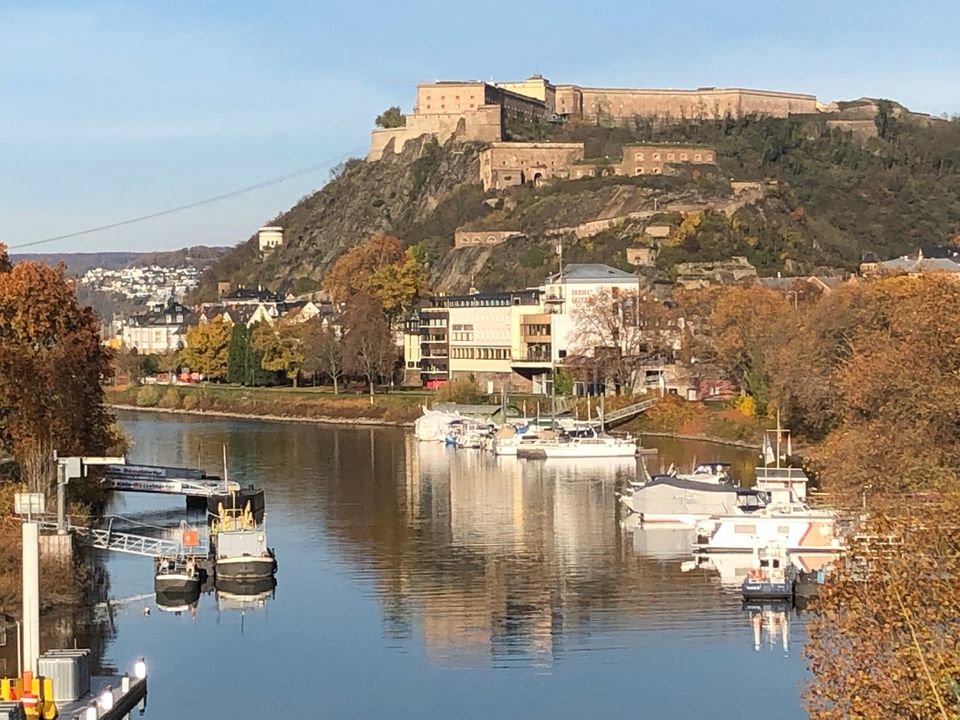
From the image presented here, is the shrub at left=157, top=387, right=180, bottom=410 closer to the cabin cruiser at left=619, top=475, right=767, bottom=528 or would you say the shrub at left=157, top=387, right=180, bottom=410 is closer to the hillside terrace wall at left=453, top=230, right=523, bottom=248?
the hillside terrace wall at left=453, top=230, right=523, bottom=248

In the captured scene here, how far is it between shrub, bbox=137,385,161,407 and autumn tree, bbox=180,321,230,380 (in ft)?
15.5

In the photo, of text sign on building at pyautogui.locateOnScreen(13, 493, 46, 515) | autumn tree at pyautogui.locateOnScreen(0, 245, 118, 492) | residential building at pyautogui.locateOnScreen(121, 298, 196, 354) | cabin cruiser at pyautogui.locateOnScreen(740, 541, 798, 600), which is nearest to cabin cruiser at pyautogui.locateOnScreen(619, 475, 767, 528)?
cabin cruiser at pyautogui.locateOnScreen(740, 541, 798, 600)

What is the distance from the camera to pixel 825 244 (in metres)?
92.1

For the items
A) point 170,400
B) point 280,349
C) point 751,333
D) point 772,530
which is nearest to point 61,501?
point 772,530

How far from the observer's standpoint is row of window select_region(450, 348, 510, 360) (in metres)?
71.8

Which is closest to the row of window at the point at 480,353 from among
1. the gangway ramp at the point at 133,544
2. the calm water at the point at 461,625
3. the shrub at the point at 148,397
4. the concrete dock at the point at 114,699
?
the shrub at the point at 148,397

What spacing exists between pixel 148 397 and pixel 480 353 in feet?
51.5

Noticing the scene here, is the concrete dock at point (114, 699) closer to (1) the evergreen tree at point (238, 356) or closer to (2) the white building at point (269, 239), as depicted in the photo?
(1) the evergreen tree at point (238, 356)

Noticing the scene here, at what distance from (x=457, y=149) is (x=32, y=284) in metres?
82.0

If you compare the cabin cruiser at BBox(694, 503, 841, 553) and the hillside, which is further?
the hillside

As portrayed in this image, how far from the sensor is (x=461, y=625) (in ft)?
85.3

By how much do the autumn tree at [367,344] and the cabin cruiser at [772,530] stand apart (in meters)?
40.3

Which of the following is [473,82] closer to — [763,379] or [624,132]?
[624,132]

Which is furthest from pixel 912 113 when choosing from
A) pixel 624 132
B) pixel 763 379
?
pixel 763 379
